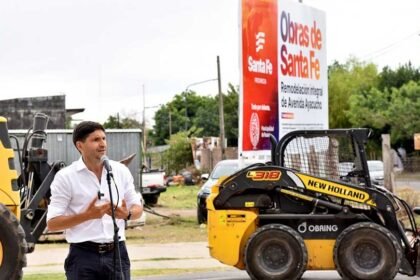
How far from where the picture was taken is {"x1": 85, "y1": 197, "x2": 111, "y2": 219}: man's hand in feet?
17.0

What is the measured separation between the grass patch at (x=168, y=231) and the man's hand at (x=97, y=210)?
12.4m

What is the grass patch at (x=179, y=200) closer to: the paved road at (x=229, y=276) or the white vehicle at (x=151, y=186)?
the white vehicle at (x=151, y=186)

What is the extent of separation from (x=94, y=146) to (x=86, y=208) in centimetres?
40

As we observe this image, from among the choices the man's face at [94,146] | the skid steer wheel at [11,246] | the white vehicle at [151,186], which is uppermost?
the man's face at [94,146]

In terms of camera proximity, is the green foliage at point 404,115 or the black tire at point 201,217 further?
the green foliage at point 404,115

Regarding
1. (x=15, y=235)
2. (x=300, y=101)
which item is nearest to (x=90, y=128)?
(x=15, y=235)

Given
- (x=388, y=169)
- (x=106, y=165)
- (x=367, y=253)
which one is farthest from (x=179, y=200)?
(x=106, y=165)

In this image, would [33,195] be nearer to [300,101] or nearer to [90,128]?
[300,101]

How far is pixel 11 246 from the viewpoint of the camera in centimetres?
912

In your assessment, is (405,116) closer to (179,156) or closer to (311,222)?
(179,156)

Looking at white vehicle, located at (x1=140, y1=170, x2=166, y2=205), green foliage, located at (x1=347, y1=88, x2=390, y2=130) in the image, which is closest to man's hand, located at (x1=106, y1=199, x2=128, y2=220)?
white vehicle, located at (x1=140, y1=170, x2=166, y2=205)

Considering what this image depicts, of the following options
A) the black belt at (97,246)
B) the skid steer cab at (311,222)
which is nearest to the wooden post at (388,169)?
the skid steer cab at (311,222)

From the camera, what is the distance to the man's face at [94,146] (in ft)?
17.4

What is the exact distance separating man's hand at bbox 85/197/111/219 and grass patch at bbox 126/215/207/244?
12.4 metres
